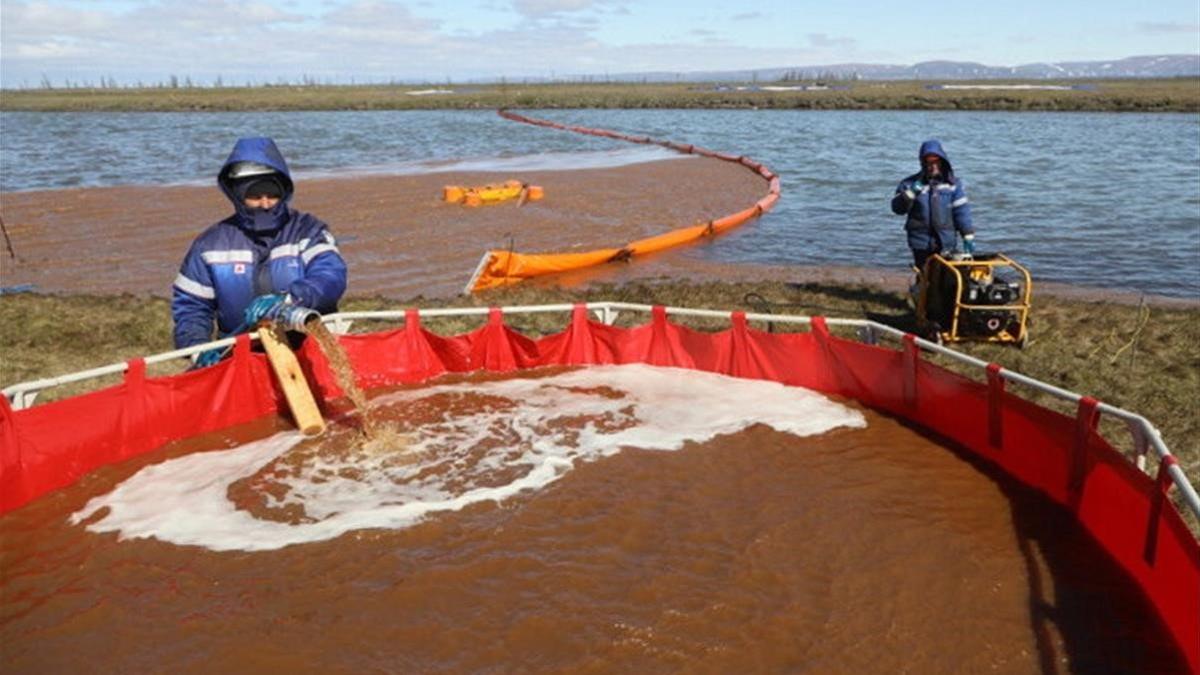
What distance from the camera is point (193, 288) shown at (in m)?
6.05

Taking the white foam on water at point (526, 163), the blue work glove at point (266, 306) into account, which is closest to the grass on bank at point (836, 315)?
the blue work glove at point (266, 306)

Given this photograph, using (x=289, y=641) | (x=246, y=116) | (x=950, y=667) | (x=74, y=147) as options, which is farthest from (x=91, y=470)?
(x=246, y=116)

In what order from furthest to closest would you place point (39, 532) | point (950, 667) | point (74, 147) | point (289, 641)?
point (74, 147) < point (39, 532) < point (289, 641) < point (950, 667)

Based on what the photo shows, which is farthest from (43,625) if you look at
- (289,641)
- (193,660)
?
(289,641)

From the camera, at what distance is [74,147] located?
133ft

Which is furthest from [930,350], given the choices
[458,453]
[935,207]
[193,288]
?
[193,288]

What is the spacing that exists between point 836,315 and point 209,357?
22.1 ft

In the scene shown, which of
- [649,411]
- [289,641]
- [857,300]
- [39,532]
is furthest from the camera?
[857,300]

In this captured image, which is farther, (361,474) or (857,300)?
(857,300)

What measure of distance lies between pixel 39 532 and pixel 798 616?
4455 millimetres

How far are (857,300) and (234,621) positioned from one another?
343 inches

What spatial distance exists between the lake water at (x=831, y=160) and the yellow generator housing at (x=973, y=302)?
574 cm

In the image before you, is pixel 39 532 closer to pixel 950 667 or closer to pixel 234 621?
pixel 234 621

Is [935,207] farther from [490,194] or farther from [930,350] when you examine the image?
[490,194]
